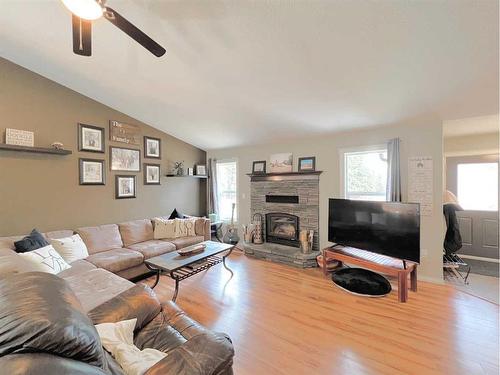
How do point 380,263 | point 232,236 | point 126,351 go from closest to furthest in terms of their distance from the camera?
1. point 126,351
2. point 380,263
3. point 232,236

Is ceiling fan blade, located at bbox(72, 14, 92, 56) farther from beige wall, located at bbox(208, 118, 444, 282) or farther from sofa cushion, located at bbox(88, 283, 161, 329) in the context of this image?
beige wall, located at bbox(208, 118, 444, 282)

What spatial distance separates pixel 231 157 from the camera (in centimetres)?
523

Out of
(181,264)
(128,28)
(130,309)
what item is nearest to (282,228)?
(181,264)

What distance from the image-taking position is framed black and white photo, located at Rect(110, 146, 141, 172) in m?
3.94

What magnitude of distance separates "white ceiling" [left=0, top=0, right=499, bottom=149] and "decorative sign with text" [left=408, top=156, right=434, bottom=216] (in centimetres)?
62

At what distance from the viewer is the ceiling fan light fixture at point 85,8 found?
1.35 m

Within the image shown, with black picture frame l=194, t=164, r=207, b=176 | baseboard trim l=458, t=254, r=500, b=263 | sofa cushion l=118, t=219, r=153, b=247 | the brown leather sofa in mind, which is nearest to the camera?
the brown leather sofa

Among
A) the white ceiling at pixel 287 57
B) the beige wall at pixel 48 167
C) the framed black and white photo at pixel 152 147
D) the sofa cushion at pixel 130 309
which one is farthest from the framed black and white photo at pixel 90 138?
the sofa cushion at pixel 130 309

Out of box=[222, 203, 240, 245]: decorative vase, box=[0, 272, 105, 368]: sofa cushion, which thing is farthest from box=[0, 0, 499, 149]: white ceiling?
box=[222, 203, 240, 245]: decorative vase

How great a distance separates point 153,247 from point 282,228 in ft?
7.78

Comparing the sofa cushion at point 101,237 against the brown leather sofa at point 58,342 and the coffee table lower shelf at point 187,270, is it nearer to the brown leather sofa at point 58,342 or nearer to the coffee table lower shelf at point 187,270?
the coffee table lower shelf at point 187,270

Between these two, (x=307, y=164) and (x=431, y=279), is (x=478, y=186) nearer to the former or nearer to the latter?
(x=431, y=279)

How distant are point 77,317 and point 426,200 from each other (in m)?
3.89

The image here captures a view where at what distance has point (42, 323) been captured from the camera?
73 centimetres
